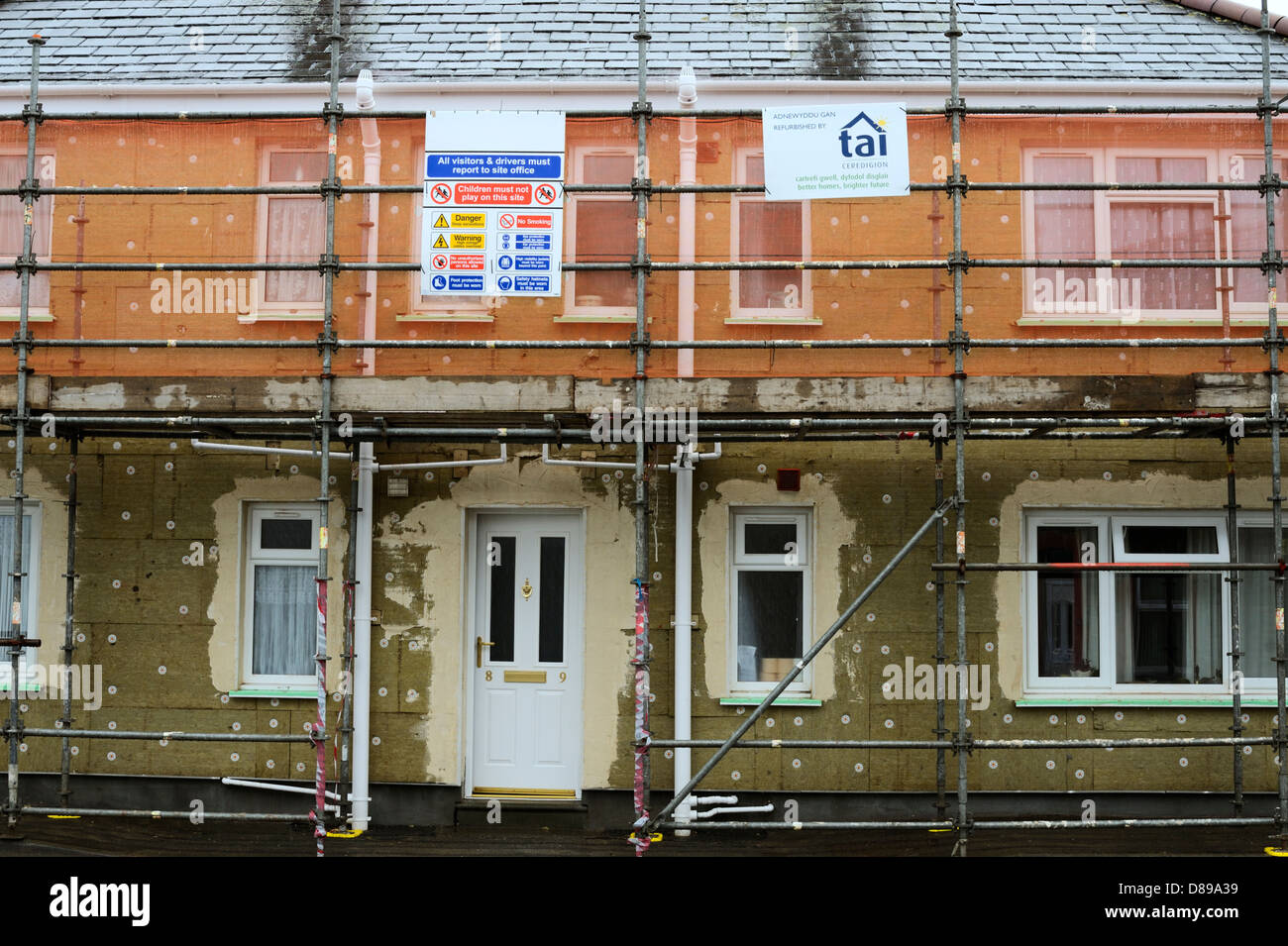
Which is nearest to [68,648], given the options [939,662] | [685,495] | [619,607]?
[619,607]

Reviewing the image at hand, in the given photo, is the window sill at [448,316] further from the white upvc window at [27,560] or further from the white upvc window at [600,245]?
the white upvc window at [27,560]

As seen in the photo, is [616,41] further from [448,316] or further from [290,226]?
[290,226]

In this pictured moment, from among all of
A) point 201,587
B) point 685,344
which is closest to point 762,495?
point 685,344

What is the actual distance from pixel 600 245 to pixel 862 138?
7.42ft

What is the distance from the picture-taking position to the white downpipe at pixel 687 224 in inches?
395

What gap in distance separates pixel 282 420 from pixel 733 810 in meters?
4.33

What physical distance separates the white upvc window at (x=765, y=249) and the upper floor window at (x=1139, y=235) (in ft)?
5.85

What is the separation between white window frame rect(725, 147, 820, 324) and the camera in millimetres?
10188

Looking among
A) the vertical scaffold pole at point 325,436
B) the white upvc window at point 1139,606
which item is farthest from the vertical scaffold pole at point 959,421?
the vertical scaffold pole at point 325,436

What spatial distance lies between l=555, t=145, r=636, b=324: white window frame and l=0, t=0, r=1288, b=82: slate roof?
572 millimetres

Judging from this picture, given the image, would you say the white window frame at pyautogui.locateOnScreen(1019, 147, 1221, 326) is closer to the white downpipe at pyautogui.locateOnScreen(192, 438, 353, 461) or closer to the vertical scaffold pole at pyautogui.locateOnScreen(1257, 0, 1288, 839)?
the vertical scaffold pole at pyautogui.locateOnScreen(1257, 0, 1288, 839)

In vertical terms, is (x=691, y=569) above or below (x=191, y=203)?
below

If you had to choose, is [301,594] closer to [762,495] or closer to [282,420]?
[282,420]

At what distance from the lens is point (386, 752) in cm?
1012
